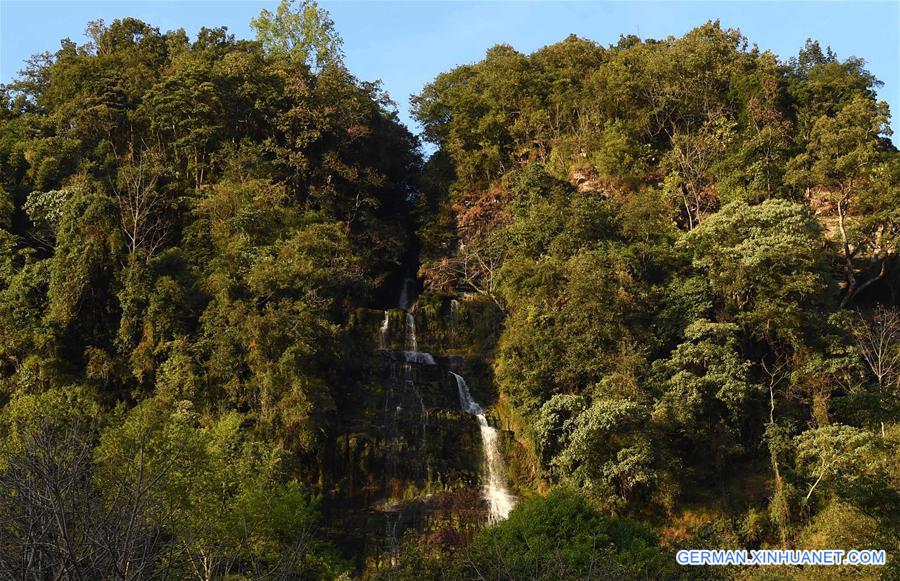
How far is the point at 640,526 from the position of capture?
19.7 m

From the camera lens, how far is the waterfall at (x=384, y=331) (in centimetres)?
3112

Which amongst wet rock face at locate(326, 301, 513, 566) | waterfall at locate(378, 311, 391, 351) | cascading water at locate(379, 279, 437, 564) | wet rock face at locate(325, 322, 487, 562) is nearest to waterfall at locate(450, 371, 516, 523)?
wet rock face at locate(326, 301, 513, 566)

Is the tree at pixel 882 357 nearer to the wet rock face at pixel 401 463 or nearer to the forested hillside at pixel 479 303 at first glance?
the forested hillside at pixel 479 303

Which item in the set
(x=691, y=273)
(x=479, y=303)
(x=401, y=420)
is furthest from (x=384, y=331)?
(x=691, y=273)

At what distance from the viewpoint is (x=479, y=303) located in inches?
1287

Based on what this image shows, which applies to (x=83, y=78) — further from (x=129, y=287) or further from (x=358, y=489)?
(x=358, y=489)

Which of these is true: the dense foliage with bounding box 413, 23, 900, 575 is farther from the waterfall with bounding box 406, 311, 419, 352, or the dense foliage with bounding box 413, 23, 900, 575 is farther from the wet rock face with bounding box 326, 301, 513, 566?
the waterfall with bounding box 406, 311, 419, 352

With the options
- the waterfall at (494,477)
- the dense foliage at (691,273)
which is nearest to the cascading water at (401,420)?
the waterfall at (494,477)

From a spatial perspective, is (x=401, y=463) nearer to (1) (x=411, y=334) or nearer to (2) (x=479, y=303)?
(1) (x=411, y=334)

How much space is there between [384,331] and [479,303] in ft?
12.9

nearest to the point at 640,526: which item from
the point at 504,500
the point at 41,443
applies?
the point at 504,500

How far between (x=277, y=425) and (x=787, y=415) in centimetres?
1525

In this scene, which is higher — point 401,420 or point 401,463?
point 401,420

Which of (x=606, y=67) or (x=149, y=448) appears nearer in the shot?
(x=149, y=448)
